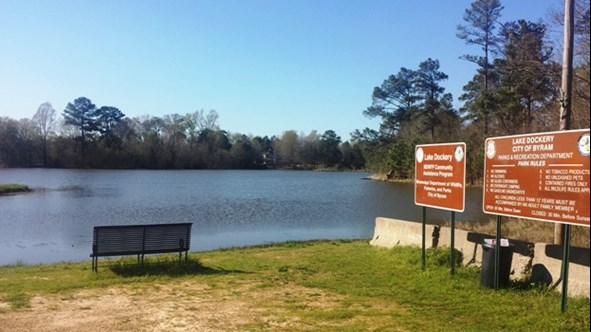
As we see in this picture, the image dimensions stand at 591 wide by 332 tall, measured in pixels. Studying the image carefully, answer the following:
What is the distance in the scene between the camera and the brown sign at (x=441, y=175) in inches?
338

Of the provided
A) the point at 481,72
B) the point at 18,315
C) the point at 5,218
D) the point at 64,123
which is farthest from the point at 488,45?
the point at 64,123

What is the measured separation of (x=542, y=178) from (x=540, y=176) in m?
0.04

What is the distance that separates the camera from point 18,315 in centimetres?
647

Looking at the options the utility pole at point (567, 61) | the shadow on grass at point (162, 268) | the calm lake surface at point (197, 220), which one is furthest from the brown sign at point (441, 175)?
the calm lake surface at point (197, 220)

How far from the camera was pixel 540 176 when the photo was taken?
6.66 meters

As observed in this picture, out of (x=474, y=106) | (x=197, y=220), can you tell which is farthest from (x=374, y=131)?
(x=197, y=220)

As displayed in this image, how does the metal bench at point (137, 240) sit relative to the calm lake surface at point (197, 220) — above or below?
above

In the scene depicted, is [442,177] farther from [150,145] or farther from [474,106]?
[150,145]

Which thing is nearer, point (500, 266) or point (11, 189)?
point (500, 266)

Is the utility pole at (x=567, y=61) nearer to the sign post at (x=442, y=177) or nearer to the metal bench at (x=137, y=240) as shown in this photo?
the sign post at (x=442, y=177)

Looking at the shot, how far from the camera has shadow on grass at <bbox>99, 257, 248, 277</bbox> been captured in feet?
31.5

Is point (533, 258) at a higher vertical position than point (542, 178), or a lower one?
lower

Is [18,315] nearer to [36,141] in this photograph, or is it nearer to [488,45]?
[488,45]

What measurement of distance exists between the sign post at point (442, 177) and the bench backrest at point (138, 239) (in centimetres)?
502
